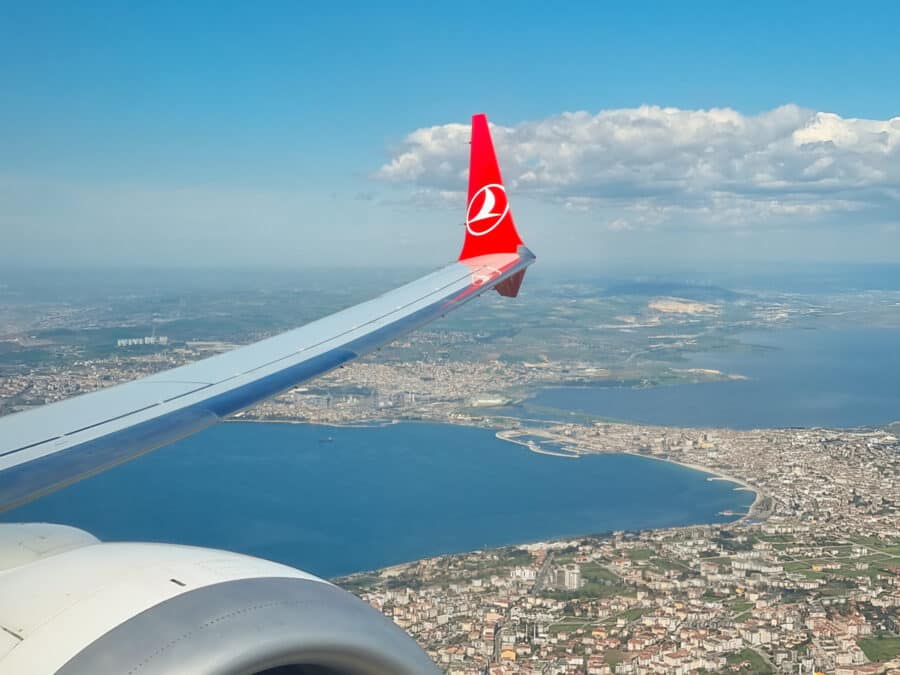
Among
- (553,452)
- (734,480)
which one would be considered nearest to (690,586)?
(734,480)

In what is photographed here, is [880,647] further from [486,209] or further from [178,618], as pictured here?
[178,618]

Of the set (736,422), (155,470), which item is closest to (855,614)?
(155,470)

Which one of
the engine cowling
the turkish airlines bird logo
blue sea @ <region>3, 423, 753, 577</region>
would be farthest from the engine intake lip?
blue sea @ <region>3, 423, 753, 577</region>

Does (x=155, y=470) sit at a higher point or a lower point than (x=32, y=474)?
lower

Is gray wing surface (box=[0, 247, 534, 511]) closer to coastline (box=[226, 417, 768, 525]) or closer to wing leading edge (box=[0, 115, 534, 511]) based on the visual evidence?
wing leading edge (box=[0, 115, 534, 511])

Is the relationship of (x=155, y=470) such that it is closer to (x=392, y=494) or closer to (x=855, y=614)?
(x=392, y=494)

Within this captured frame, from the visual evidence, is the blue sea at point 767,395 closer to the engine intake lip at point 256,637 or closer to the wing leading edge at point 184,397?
the wing leading edge at point 184,397
